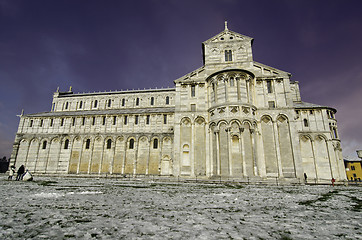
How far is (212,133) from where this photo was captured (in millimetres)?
22094

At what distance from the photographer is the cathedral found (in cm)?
2080

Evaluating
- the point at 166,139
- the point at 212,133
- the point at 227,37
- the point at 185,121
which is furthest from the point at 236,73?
the point at 166,139

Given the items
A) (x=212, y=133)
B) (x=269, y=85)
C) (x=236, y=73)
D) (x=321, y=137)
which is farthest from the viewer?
(x=321, y=137)

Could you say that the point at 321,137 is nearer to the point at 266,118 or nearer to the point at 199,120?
the point at 266,118

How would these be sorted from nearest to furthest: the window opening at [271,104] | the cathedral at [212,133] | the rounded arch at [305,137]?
the cathedral at [212,133] < the window opening at [271,104] < the rounded arch at [305,137]

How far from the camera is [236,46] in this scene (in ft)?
83.0

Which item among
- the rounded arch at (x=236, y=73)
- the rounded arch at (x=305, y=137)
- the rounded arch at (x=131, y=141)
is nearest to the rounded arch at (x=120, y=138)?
the rounded arch at (x=131, y=141)

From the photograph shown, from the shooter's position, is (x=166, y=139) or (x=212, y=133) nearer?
(x=212, y=133)

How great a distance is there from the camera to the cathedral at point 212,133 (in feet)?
68.2

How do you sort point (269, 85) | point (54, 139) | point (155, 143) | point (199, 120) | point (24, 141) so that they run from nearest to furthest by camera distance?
point (199, 120) < point (269, 85) < point (155, 143) < point (54, 139) < point (24, 141)

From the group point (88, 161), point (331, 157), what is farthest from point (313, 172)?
point (88, 161)

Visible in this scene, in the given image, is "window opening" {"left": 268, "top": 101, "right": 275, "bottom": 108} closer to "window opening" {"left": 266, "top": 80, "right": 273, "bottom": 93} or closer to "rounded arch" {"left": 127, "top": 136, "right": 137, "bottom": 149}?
"window opening" {"left": 266, "top": 80, "right": 273, "bottom": 93}

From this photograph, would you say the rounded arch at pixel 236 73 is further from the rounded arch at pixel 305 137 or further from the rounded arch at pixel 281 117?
the rounded arch at pixel 305 137

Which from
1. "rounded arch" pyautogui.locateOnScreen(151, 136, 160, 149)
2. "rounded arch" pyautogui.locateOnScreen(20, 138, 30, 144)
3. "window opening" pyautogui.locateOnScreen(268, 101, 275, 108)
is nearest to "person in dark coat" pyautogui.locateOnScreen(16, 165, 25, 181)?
"rounded arch" pyautogui.locateOnScreen(20, 138, 30, 144)
